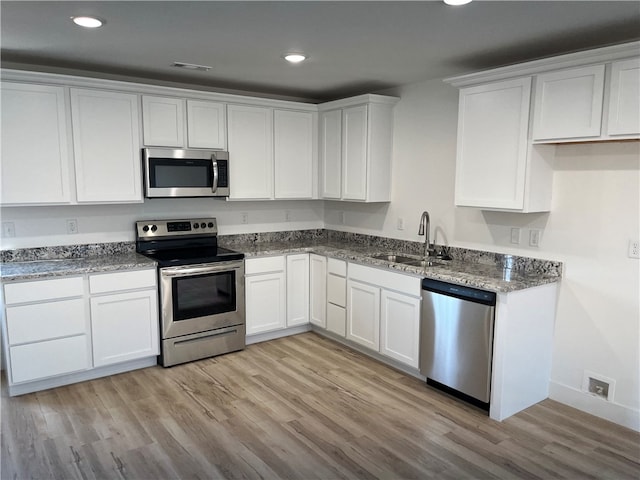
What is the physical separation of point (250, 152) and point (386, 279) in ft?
5.78

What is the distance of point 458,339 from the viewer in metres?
3.17

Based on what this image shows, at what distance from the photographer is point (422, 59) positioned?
3.26 m

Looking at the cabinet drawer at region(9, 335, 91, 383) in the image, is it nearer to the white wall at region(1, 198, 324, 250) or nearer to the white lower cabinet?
the white lower cabinet

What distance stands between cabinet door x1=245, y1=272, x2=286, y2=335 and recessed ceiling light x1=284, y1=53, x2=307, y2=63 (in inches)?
74.6

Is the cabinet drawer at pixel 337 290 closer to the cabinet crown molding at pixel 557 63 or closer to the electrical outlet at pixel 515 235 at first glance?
the electrical outlet at pixel 515 235

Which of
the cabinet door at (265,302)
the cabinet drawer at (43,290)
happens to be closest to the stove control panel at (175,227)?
the cabinet door at (265,302)

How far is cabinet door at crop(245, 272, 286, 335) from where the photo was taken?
4.21 m

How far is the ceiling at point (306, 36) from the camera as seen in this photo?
2281mm

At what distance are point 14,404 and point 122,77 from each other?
2.63 m

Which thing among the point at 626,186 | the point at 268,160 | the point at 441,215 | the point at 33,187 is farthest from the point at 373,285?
the point at 33,187

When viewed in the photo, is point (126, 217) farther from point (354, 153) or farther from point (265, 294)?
point (354, 153)

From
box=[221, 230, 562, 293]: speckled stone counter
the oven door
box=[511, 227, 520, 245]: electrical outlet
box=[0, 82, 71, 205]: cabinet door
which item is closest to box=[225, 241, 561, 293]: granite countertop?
box=[221, 230, 562, 293]: speckled stone counter

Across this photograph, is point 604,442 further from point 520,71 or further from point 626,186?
point 520,71

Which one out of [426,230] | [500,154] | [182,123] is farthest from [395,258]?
[182,123]
